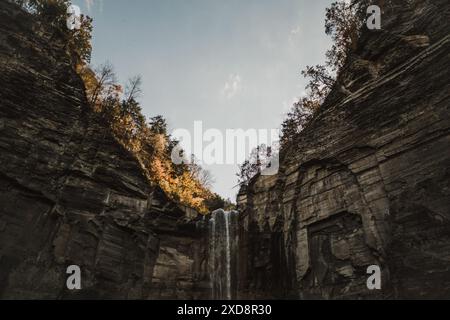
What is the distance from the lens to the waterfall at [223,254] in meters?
19.8

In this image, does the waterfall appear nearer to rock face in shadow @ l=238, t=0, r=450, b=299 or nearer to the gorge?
the gorge

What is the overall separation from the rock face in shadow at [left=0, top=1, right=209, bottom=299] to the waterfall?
64 centimetres

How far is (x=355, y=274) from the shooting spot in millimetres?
14344

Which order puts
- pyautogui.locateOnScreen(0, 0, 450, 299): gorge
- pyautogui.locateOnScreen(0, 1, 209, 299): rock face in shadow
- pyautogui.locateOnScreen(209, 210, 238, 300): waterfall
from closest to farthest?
pyautogui.locateOnScreen(0, 0, 450, 299): gorge < pyautogui.locateOnScreen(0, 1, 209, 299): rock face in shadow < pyautogui.locateOnScreen(209, 210, 238, 300): waterfall

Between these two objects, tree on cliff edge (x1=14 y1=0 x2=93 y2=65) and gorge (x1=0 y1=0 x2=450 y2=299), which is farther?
tree on cliff edge (x1=14 y1=0 x2=93 y2=65)

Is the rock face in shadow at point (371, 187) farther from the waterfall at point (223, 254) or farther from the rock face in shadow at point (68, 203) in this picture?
the rock face in shadow at point (68, 203)

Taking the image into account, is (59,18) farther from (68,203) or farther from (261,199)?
(261,199)

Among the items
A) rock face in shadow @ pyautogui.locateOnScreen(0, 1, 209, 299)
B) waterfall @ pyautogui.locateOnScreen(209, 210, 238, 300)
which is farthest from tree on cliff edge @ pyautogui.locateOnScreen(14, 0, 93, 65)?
waterfall @ pyautogui.locateOnScreen(209, 210, 238, 300)

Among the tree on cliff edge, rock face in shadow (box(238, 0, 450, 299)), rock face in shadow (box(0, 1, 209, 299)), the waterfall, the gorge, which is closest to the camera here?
rock face in shadow (box(238, 0, 450, 299))

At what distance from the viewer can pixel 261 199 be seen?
20.5 metres

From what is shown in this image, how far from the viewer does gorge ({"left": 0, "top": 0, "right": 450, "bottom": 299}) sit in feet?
43.8

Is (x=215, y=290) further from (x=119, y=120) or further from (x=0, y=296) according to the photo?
(x=119, y=120)

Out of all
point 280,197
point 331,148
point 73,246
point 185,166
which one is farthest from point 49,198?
point 185,166

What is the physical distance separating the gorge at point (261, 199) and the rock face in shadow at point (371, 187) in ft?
0.18
